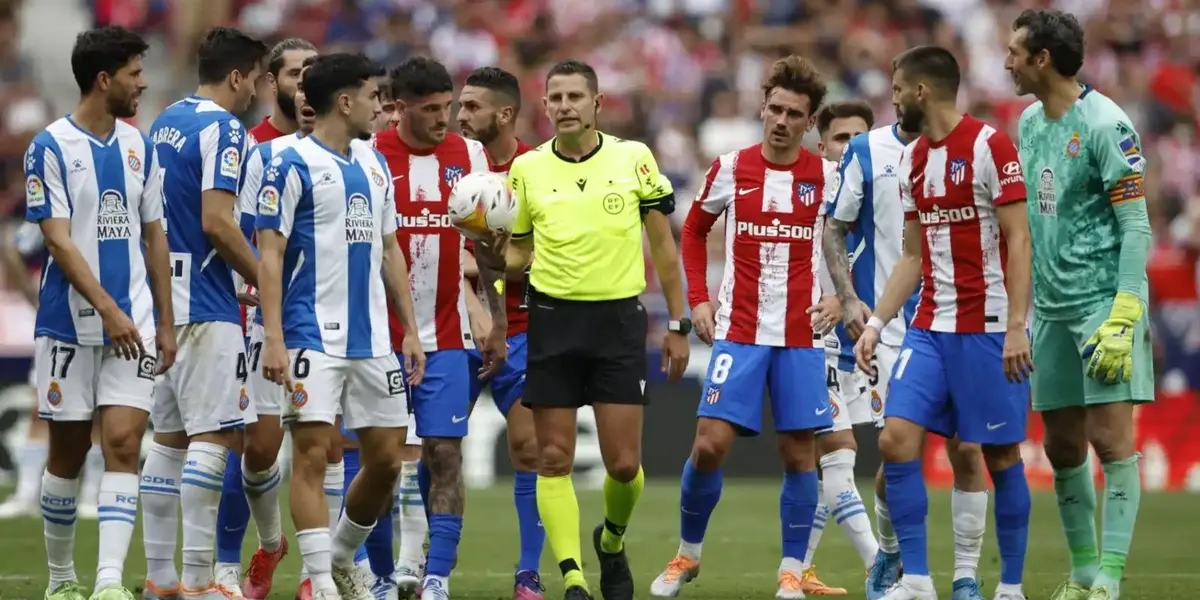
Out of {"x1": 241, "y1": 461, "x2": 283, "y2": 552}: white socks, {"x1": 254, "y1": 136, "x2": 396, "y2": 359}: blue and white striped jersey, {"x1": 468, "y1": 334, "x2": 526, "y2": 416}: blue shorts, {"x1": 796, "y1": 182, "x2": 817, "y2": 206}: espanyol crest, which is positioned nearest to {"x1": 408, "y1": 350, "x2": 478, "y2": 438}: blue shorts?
{"x1": 468, "y1": 334, "x2": 526, "y2": 416}: blue shorts

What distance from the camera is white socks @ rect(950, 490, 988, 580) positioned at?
8336mm

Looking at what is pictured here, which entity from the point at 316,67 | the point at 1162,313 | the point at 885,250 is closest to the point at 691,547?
the point at 885,250

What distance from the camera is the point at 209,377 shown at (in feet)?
26.9

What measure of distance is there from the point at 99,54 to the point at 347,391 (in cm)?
187

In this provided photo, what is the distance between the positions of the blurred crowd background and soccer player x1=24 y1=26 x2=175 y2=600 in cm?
1262

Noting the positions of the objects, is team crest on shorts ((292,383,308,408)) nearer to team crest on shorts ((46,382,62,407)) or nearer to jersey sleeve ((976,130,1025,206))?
team crest on shorts ((46,382,62,407))

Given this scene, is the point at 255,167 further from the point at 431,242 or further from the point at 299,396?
the point at 431,242

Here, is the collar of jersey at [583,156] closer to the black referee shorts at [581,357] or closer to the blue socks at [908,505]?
the black referee shorts at [581,357]

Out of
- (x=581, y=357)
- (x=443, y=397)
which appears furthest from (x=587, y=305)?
(x=443, y=397)

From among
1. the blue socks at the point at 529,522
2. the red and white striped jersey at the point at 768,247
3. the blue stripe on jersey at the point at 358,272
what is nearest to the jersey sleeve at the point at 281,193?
the blue stripe on jersey at the point at 358,272

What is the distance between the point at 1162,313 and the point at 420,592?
11862mm

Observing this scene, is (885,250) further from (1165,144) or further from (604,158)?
(1165,144)

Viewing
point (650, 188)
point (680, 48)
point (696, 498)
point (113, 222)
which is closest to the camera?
point (113, 222)

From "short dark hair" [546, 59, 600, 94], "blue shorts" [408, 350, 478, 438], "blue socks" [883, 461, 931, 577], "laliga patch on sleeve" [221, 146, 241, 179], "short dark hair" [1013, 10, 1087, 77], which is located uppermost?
"short dark hair" [1013, 10, 1087, 77]
